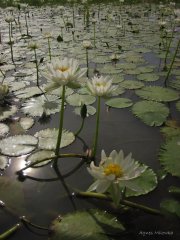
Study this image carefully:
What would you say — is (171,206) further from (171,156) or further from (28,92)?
(28,92)

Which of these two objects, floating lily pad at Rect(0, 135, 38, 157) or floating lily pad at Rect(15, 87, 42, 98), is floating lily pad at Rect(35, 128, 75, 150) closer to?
floating lily pad at Rect(0, 135, 38, 157)

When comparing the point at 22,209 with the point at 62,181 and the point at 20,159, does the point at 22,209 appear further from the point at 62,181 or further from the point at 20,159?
the point at 20,159

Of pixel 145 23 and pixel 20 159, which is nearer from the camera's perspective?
pixel 20 159

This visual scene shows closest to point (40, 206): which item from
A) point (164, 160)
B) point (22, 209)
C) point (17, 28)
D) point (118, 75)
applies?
point (22, 209)

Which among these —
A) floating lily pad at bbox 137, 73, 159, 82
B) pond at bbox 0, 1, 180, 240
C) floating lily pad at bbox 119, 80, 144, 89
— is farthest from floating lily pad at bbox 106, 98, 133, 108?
floating lily pad at bbox 137, 73, 159, 82

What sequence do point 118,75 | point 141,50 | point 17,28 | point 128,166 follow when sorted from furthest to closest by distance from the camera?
point 17,28, point 141,50, point 118,75, point 128,166

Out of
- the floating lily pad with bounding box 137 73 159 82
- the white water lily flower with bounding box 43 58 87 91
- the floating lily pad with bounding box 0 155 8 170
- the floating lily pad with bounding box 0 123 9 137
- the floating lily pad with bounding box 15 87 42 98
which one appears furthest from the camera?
the floating lily pad with bounding box 137 73 159 82

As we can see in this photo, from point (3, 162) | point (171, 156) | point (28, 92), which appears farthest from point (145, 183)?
point (28, 92)
